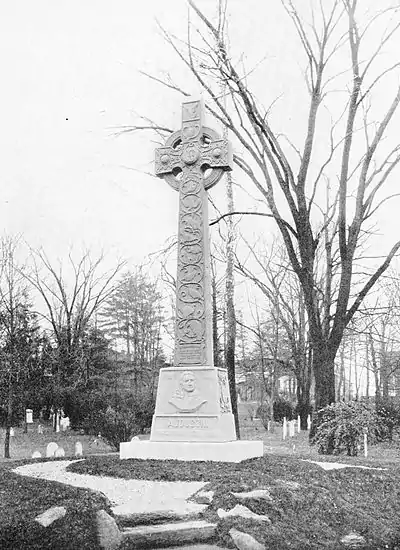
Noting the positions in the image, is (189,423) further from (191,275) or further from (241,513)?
(241,513)

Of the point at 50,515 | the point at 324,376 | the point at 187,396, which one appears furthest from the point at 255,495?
the point at 324,376

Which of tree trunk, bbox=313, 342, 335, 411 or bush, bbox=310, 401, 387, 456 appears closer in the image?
bush, bbox=310, 401, 387, 456

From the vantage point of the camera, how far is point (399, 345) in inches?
1614

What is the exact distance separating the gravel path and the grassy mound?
0.20 meters

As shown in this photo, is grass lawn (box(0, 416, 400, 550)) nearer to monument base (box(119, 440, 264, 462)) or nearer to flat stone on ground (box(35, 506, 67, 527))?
flat stone on ground (box(35, 506, 67, 527))

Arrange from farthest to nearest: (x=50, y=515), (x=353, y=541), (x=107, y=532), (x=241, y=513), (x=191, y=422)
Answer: (x=191, y=422) < (x=353, y=541) < (x=241, y=513) < (x=50, y=515) < (x=107, y=532)

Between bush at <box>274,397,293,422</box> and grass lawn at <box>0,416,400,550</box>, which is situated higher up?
grass lawn at <box>0,416,400,550</box>

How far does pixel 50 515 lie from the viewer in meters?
4.88

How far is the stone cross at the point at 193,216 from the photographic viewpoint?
31.8 ft

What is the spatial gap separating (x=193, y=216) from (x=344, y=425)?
19.2 ft

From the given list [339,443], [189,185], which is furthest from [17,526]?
[339,443]

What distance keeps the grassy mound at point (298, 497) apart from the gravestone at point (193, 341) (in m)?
0.69

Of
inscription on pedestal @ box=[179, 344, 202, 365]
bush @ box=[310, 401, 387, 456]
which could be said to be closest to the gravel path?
inscription on pedestal @ box=[179, 344, 202, 365]

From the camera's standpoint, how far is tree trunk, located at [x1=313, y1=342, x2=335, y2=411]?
14.8 metres
